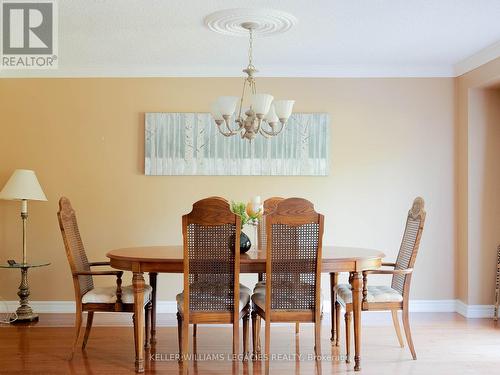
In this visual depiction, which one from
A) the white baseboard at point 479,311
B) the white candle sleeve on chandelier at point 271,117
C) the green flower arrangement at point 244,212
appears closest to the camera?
the green flower arrangement at point 244,212

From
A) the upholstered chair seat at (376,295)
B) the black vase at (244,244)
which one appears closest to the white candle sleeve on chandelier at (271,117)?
the black vase at (244,244)

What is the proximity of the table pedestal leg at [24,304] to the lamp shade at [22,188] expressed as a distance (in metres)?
0.68

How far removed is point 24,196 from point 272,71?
262 cm

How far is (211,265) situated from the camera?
3.36 metres

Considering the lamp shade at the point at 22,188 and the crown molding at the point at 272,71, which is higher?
the crown molding at the point at 272,71

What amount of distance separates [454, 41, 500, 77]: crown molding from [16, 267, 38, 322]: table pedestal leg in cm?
453

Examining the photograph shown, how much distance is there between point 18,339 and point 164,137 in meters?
2.23

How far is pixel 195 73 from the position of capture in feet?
17.9

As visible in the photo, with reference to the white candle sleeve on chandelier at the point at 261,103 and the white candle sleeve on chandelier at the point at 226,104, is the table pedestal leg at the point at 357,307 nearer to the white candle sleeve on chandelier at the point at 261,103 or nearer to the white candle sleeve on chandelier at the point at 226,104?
the white candle sleeve on chandelier at the point at 261,103

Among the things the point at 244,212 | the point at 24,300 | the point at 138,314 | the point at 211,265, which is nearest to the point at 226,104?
the point at 244,212

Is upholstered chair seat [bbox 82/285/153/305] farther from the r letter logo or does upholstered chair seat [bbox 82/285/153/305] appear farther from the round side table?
the r letter logo

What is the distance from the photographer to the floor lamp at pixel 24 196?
4.96 metres

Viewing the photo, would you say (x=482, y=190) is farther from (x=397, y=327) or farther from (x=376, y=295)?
(x=376, y=295)

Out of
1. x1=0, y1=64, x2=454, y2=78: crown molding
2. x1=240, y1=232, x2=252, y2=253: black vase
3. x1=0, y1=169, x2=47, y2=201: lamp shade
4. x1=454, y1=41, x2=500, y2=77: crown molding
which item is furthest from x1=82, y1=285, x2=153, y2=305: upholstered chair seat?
x1=454, y1=41, x2=500, y2=77: crown molding
